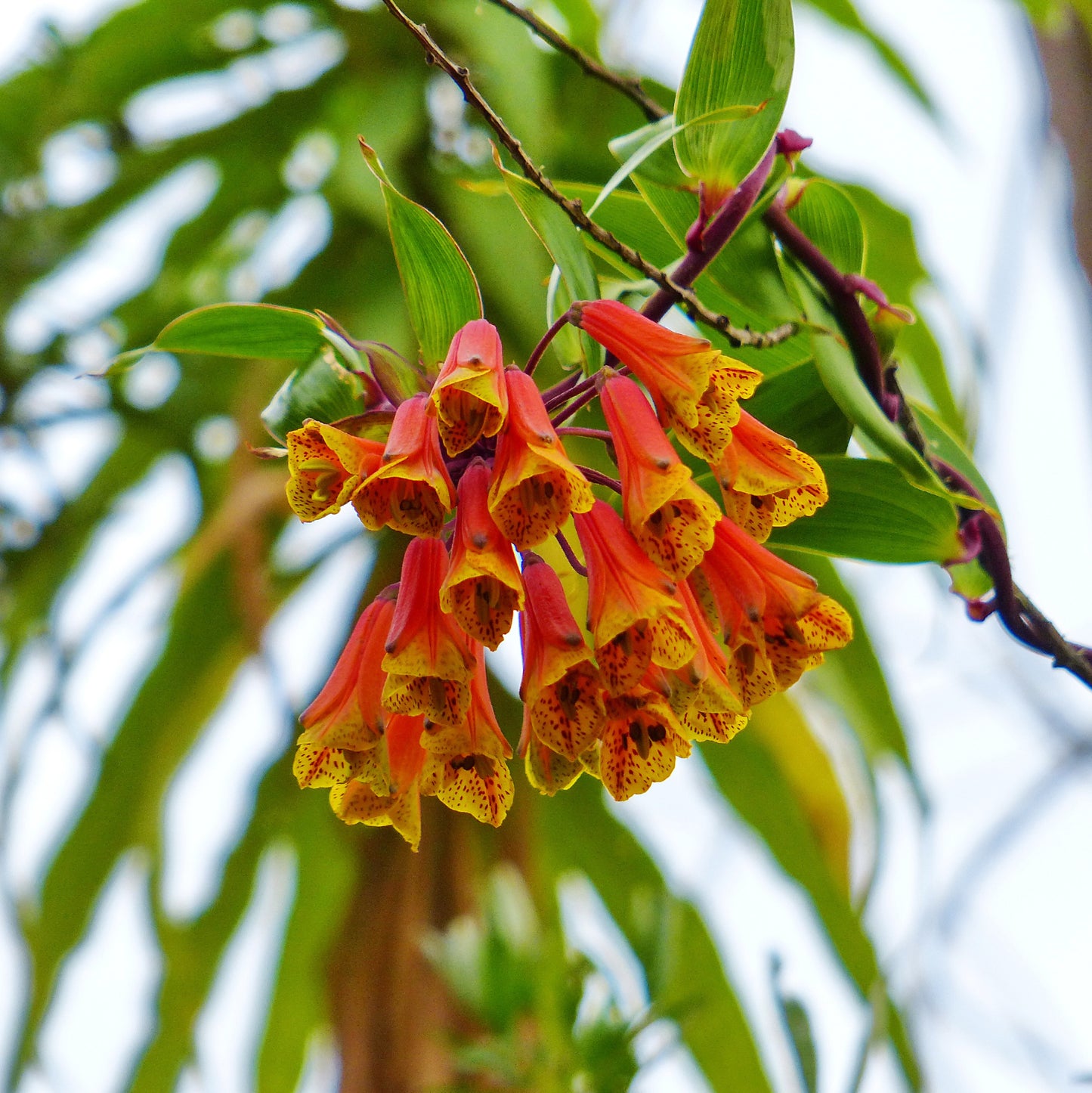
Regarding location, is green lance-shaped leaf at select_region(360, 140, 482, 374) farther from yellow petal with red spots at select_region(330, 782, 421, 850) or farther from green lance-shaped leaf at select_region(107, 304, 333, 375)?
yellow petal with red spots at select_region(330, 782, 421, 850)

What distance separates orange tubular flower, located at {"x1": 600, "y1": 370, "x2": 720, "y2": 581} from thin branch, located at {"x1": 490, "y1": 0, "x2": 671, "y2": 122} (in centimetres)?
13

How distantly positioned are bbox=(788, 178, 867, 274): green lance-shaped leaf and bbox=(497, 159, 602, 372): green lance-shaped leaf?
0.26ft

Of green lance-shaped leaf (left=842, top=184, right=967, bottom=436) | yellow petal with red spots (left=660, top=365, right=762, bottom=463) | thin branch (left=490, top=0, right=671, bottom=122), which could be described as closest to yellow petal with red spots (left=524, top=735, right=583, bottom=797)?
yellow petal with red spots (left=660, top=365, right=762, bottom=463)

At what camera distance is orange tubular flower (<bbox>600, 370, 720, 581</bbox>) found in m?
0.31

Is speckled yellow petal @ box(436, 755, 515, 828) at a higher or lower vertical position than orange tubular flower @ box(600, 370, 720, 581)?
lower

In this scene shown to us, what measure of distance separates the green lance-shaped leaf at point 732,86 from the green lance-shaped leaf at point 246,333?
0.42 ft

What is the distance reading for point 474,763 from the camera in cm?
36

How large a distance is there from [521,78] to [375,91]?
0.22 metres

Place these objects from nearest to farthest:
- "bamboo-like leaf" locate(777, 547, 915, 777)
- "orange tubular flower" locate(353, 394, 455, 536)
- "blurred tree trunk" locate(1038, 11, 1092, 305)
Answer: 1. "orange tubular flower" locate(353, 394, 455, 536)
2. "blurred tree trunk" locate(1038, 11, 1092, 305)
3. "bamboo-like leaf" locate(777, 547, 915, 777)

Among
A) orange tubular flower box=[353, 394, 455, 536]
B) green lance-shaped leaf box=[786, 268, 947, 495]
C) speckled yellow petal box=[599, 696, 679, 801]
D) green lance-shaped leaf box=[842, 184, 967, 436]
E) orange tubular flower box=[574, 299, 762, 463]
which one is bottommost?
green lance-shaped leaf box=[842, 184, 967, 436]

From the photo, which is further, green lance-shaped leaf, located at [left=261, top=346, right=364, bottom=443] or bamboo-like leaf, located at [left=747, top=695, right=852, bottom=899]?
bamboo-like leaf, located at [left=747, top=695, right=852, bottom=899]

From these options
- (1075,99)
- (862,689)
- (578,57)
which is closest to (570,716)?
(578,57)

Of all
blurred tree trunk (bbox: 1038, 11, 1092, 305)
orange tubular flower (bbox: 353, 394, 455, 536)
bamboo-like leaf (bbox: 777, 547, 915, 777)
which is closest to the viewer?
orange tubular flower (bbox: 353, 394, 455, 536)

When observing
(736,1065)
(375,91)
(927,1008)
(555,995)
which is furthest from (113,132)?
(927,1008)
